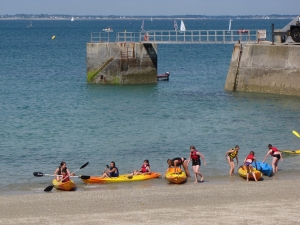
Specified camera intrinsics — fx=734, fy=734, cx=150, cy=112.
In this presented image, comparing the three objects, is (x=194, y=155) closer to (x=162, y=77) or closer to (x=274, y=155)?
(x=274, y=155)

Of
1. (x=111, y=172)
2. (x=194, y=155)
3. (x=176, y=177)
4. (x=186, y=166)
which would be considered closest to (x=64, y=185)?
(x=111, y=172)

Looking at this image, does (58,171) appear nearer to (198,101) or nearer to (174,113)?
(174,113)

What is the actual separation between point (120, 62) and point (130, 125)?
1337 centimetres

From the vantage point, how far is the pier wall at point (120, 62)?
47875mm

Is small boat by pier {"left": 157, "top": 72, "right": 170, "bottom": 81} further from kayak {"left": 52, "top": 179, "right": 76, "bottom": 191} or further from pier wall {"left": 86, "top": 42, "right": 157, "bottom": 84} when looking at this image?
kayak {"left": 52, "top": 179, "right": 76, "bottom": 191}

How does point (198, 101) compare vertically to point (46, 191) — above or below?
above

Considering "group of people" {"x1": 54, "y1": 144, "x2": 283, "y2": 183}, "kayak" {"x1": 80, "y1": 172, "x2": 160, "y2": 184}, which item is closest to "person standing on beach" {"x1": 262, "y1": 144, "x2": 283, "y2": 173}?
"group of people" {"x1": 54, "y1": 144, "x2": 283, "y2": 183}

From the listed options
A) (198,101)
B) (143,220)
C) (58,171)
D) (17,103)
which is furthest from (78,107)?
(143,220)

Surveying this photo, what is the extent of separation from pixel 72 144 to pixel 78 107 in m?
11.5

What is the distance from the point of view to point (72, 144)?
30625mm

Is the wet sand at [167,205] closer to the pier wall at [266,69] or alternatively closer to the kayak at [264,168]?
the kayak at [264,168]

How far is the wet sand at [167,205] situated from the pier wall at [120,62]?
26411mm

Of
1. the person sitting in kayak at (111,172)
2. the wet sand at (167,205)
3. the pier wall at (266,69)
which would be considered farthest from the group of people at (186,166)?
the pier wall at (266,69)

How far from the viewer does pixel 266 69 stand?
42781 millimetres
